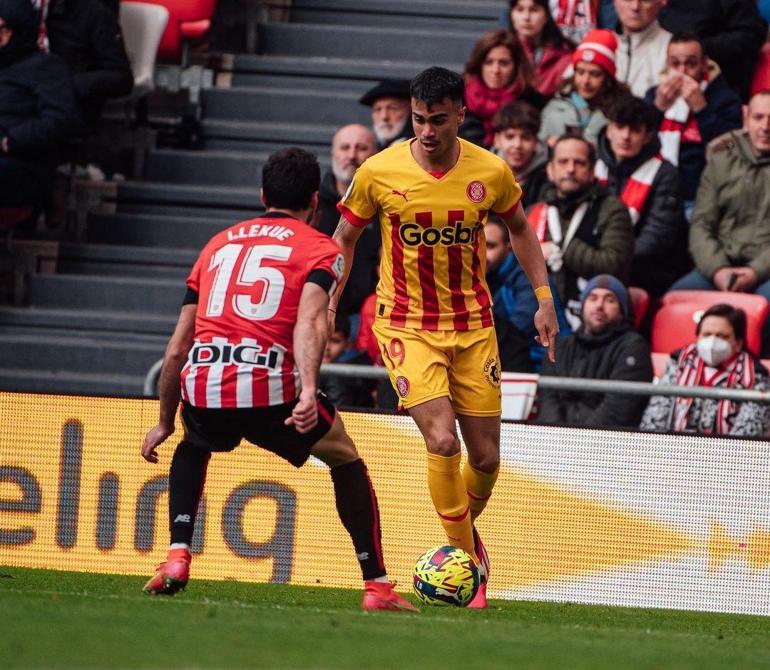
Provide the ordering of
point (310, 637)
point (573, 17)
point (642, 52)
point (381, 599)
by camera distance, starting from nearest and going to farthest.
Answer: point (310, 637)
point (381, 599)
point (642, 52)
point (573, 17)

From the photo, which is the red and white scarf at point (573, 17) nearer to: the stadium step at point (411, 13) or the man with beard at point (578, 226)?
the stadium step at point (411, 13)

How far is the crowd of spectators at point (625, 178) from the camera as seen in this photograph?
35.1ft

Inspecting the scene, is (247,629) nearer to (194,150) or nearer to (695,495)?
(695,495)

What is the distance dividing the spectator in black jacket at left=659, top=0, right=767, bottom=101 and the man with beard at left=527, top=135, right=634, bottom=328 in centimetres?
216

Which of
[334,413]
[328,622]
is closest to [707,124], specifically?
[334,413]

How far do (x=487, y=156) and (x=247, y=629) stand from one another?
10.1 ft

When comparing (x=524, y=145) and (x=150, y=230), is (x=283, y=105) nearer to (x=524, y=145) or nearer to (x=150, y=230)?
(x=150, y=230)

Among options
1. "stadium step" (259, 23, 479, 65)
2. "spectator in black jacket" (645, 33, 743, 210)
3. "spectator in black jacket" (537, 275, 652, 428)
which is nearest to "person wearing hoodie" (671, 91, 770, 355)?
"spectator in black jacket" (645, 33, 743, 210)

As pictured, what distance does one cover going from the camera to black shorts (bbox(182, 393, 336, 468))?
7.29m

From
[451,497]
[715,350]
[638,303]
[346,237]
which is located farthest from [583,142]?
[451,497]

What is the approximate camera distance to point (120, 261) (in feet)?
45.5

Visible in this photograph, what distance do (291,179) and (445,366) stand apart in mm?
1371

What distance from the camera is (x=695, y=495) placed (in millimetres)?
9727

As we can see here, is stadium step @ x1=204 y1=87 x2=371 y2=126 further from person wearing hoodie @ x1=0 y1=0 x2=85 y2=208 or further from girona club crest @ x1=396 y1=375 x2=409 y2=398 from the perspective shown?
girona club crest @ x1=396 y1=375 x2=409 y2=398
